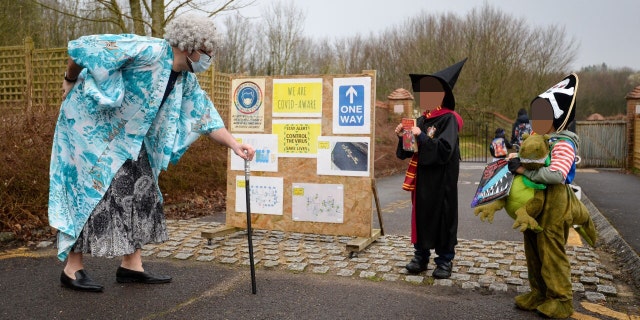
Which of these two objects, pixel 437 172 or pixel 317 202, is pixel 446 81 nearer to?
pixel 437 172

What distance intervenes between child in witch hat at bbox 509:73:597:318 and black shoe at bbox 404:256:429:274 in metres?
1.29

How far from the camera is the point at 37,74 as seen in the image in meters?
14.2

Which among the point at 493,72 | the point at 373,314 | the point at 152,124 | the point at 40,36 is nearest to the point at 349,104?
the point at 152,124

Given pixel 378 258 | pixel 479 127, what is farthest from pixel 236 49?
pixel 378 258

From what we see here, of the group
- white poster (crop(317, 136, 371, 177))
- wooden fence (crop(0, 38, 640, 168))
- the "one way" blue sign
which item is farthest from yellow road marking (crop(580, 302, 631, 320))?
wooden fence (crop(0, 38, 640, 168))

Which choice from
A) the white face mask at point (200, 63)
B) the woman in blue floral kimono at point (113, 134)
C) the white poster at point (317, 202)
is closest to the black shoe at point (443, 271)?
the white poster at point (317, 202)

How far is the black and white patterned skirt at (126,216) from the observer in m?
4.14

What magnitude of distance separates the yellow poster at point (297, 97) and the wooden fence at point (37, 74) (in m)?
7.05

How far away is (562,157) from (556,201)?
33 centimetres

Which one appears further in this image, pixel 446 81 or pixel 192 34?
pixel 446 81

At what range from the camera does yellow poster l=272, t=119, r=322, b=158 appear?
6184 mm

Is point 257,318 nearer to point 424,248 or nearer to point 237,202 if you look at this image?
point 424,248

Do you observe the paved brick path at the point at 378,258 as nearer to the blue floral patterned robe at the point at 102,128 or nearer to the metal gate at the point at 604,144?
the blue floral patterned robe at the point at 102,128

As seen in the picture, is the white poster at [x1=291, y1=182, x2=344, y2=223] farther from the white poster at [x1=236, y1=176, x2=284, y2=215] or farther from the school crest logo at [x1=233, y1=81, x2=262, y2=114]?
the school crest logo at [x1=233, y1=81, x2=262, y2=114]
